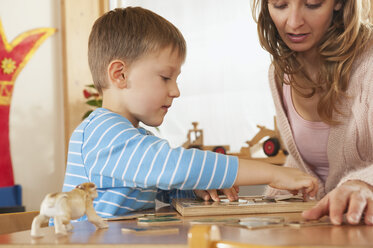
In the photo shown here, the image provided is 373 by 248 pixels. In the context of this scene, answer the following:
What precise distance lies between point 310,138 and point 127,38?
2.06 feet

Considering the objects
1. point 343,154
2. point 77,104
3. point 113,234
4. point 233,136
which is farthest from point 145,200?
point 77,104

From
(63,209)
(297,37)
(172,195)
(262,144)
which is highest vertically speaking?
(297,37)

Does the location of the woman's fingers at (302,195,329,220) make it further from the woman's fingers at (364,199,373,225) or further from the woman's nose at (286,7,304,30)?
the woman's nose at (286,7,304,30)

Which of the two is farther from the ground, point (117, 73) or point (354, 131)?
point (117, 73)

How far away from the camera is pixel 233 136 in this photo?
3.89 metres

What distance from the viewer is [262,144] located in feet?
11.8

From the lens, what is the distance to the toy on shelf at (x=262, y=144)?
3463mm

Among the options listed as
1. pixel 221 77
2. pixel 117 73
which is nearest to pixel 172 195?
pixel 117 73

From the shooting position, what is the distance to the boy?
37.8 inches

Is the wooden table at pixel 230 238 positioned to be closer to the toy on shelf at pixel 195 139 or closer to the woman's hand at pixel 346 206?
the woman's hand at pixel 346 206

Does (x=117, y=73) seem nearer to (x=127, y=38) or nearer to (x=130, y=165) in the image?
(x=127, y=38)

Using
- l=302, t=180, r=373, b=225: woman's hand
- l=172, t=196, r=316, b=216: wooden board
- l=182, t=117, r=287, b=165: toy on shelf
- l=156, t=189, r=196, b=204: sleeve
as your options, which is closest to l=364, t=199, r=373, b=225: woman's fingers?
l=302, t=180, r=373, b=225: woman's hand

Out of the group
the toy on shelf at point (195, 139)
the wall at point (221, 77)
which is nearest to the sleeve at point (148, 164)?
the toy on shelf at point (195, 139)

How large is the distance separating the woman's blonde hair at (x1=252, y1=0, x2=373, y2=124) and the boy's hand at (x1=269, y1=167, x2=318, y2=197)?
43cm
